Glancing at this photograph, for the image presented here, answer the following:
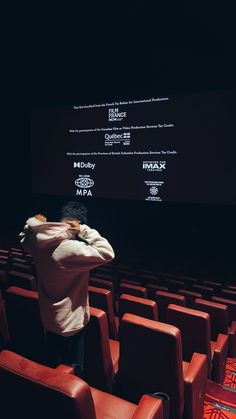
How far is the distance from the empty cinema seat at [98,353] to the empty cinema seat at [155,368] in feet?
0.36

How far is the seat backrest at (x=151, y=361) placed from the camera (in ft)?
4.82

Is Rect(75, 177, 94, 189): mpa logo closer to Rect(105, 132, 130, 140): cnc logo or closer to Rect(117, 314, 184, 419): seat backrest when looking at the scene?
Rect(105, 132, 130, 140): cnc logo

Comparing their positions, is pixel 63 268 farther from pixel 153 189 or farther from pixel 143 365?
pixel 153 189

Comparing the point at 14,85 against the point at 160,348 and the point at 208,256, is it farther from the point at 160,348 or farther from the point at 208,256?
the point at 160,348

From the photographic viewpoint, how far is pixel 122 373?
64.5 inches

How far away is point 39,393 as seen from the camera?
3.02ft

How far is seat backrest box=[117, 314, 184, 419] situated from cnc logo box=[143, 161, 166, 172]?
5.31 metres

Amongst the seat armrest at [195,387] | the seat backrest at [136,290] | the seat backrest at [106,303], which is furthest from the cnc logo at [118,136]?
the seat armrest at [195,387]

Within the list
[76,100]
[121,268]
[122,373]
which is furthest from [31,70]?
[122,373]

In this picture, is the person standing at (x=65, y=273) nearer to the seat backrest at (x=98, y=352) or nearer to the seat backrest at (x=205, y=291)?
the seat backrest at (x=98, y=352)

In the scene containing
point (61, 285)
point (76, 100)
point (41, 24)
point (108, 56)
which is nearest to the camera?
point (61, 285)

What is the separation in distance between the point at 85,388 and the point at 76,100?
7404mm

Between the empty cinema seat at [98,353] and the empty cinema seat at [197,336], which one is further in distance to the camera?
the empty cinema seat at [197,336]

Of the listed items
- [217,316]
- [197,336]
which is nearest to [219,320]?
[217,316]
